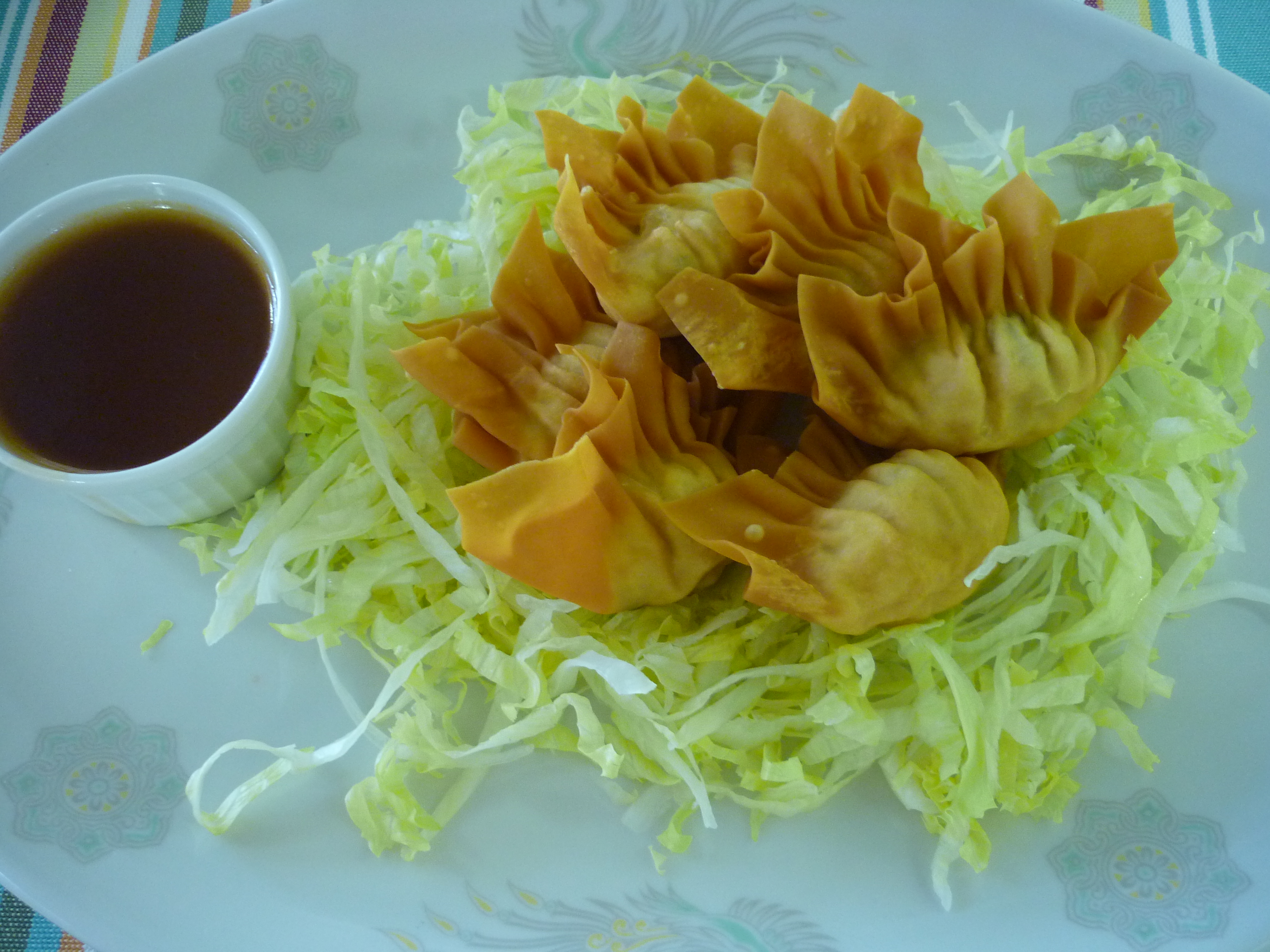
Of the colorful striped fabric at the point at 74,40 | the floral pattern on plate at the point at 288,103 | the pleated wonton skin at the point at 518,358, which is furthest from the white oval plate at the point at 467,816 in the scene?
the colorful striped fabric at the point at 74,40

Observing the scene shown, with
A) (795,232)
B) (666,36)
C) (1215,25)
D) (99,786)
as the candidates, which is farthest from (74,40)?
(1215,25)

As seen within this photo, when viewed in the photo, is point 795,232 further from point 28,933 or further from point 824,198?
point 28,933

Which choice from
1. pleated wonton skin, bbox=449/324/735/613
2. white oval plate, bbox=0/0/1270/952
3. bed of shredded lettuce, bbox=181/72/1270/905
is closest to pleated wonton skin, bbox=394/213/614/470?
pleated wonton skin, bbox=449/324/735/613

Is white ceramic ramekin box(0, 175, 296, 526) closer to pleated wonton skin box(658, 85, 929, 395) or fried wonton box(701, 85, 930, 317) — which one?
pleated wonton skin box(658, 85, 929, 395)

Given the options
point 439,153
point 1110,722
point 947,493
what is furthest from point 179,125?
point 1110,722

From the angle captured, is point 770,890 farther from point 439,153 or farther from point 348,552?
point 439,153

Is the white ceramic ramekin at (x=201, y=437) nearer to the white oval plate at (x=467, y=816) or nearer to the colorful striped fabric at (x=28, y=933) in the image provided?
the white oval plate at (x=467, y=816)
